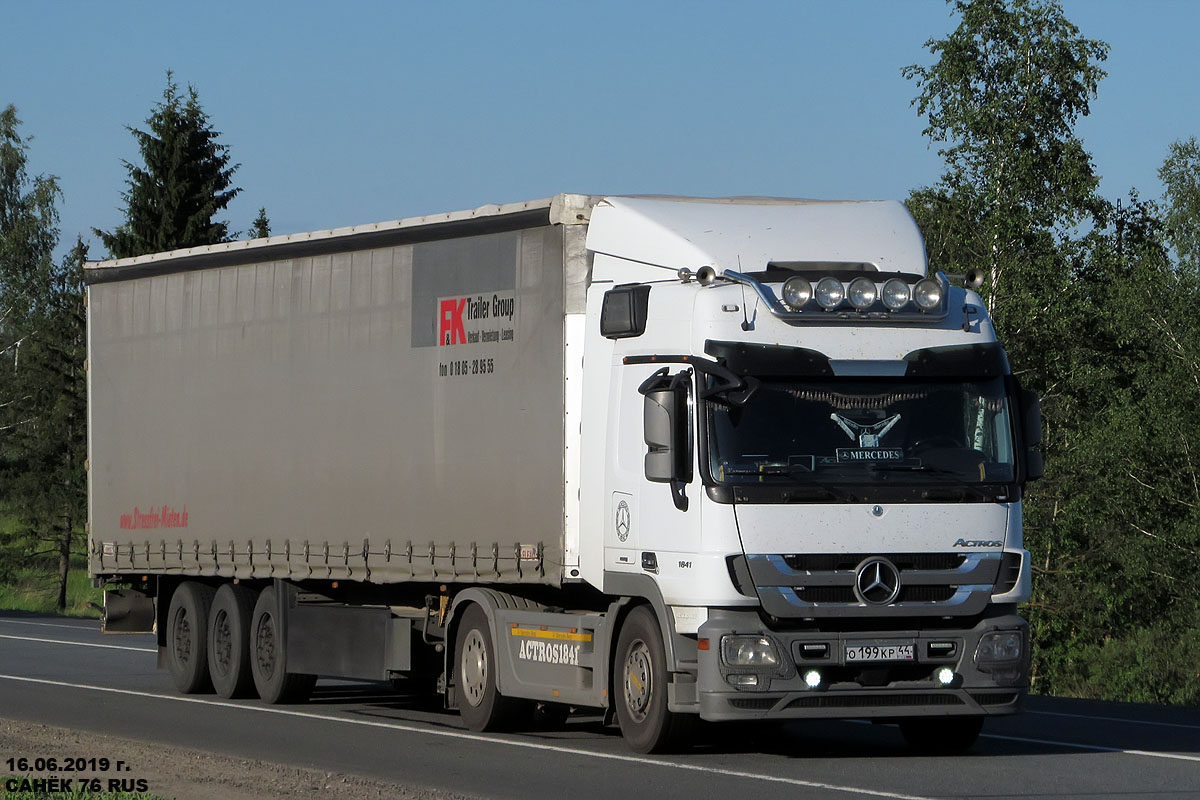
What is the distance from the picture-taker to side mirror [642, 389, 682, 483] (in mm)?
12234

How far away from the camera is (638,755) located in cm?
1299

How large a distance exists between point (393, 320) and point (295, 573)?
8.70 ft

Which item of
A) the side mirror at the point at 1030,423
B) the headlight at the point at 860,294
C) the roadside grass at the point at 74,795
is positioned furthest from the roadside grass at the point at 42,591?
the roadside grass at the point at 74,795

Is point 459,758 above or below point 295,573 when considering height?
below

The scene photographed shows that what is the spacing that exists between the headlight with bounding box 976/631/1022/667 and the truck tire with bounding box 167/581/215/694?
894 cm

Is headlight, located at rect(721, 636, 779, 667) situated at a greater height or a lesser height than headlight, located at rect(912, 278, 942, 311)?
lesser

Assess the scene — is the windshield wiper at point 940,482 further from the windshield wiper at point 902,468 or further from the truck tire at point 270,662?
the truck tire at point 270,662

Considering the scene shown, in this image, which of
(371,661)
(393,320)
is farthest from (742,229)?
(371,661)

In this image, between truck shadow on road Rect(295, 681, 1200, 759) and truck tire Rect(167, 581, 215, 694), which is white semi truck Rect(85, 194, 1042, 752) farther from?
truck tire Rect(167, 581, 215, 694)

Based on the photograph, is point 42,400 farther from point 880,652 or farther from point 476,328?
point 880,652

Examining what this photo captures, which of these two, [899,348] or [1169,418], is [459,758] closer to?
[899,348]

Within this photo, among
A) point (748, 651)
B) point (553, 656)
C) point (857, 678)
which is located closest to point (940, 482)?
point (857, 678)

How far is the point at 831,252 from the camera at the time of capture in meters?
13.2

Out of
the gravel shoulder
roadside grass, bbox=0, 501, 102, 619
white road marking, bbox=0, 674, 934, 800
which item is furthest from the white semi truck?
roadside grass, bbox=0, 501, 102, 619
